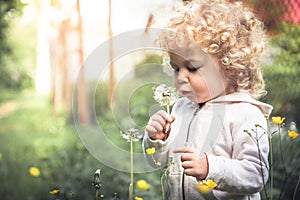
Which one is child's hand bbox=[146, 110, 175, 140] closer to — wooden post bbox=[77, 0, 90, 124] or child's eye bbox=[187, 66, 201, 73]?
child's eye bbox=[187, 66, 201, 73]

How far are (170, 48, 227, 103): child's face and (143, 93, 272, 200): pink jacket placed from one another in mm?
38

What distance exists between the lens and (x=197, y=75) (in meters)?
2.00

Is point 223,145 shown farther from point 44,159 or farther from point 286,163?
point 44,159

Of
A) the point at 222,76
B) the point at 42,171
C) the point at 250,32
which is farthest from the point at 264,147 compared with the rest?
the point at 42,171

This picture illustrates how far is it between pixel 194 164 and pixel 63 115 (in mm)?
3110

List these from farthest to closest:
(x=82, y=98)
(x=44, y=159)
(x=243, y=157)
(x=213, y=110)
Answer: (x=82, y=98) → (x=44, y=159) → (x=213, y=110) → (x=243, y=157)

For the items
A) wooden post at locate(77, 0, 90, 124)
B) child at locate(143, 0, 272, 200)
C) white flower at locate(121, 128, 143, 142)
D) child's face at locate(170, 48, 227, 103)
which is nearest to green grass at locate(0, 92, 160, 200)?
wooden post at locate(77, 0, 90, 124)

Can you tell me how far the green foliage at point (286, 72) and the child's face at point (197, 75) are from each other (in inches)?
59.5

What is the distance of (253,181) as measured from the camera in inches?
75.7

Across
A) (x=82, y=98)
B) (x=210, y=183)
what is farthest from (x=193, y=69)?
(x=82, y=98)

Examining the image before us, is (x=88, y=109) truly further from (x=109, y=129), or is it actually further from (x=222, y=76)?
(x=222, y=76)

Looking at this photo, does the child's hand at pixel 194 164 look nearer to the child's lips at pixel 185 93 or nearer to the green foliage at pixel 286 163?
the child's lips at pixel 185 93

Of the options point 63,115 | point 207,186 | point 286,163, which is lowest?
point 286,163

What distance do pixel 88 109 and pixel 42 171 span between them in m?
1.10
